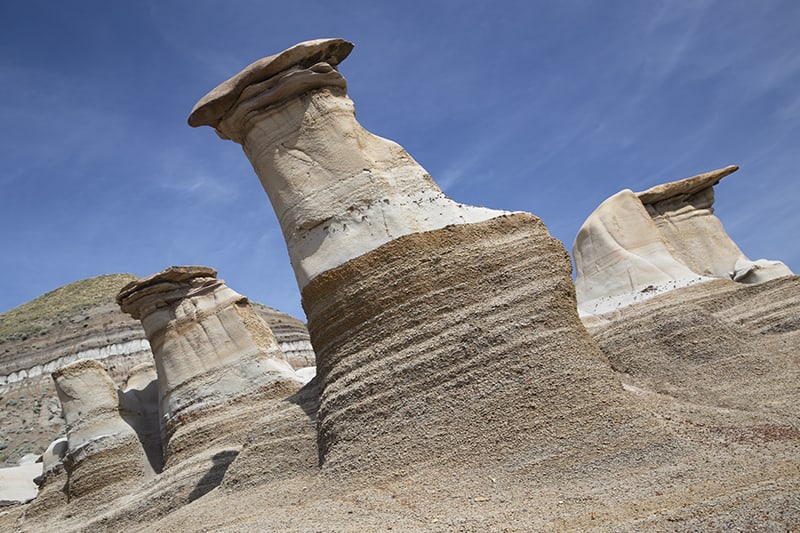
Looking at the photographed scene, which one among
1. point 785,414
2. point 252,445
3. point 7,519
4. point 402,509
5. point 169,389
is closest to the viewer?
point 402,509

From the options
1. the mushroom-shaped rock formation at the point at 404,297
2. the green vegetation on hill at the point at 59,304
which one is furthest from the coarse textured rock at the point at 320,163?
the green vegetation on hill at the point at 59,304

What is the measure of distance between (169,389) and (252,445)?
791cm

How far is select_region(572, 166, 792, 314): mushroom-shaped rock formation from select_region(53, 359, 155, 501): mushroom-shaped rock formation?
40.2 ft

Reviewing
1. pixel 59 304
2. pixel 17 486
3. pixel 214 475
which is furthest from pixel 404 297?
pixel 59 304

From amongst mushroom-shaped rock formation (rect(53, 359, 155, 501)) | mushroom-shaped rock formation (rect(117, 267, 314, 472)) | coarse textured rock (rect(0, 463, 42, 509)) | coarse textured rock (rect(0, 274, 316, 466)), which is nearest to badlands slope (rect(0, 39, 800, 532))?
mushroom-shaped rock formation (rect(117, 267, 314, 472))

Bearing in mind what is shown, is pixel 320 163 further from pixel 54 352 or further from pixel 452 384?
pixel 54 352

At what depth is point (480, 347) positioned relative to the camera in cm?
927

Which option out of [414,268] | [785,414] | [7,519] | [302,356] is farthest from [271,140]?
[302,356]

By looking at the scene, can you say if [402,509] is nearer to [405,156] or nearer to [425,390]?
[425,390]

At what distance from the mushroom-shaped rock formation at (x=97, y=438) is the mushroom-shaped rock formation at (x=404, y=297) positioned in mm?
9618

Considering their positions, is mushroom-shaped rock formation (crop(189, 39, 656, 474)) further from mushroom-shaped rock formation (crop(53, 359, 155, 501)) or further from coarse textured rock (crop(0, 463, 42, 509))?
coarse textured rock (crop(0, 463, 42, 509))

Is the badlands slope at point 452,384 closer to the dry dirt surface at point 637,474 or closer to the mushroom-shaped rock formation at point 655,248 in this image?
the dry dirt surface at point 637,474

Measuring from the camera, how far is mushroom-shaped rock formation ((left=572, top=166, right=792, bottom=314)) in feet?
63.4

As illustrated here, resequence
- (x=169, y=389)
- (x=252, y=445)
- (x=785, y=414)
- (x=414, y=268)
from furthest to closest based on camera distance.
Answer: (x=169, y=389) < (x=252, y=445) < (x=414, y=268) < (x=785, y=414)
